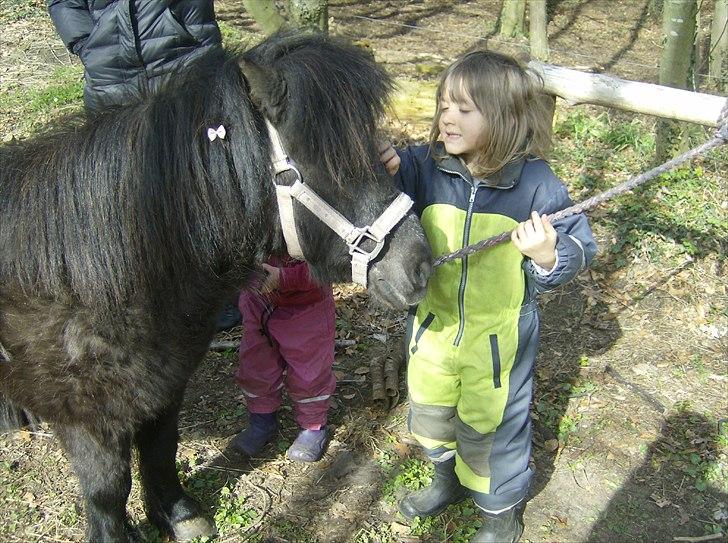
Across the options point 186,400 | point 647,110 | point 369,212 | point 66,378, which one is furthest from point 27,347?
point 647,110

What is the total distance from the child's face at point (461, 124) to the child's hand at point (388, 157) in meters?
0.30

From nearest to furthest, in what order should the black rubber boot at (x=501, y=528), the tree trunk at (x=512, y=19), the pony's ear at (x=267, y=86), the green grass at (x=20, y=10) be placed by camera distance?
1. the pony's ear at (x=267, y=86)
2. the black rubber boot at (x=501, y=528)
3. the green grass at (x=20, y=10)
4. the tree trunk at (x=512, y=19)

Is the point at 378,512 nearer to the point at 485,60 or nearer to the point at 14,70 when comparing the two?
the point at 485,60

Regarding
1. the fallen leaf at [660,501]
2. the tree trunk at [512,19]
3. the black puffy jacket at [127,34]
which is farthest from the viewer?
the tree trunk at [512,19]

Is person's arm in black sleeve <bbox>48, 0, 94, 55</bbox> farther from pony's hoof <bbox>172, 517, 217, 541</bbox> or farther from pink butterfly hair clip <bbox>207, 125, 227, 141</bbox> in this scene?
pony's hoof <bbox>172, 517, 217, 541</bbox>

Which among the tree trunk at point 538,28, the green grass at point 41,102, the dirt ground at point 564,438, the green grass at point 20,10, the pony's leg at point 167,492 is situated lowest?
the dirt ground at point 564,438

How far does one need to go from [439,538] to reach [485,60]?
7.22ft

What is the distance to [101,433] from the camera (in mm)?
2506

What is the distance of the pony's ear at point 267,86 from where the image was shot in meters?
2.01

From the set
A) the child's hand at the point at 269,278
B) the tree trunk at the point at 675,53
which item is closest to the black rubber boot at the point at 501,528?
the child's hand at the point at 269,278

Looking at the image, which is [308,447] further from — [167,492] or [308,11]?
[308,11]

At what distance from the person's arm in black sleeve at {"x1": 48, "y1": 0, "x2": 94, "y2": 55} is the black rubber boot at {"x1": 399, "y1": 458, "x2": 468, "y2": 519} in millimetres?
3003

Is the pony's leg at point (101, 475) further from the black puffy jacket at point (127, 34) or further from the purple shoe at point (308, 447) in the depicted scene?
the black puffy jacket at point (127, 34)

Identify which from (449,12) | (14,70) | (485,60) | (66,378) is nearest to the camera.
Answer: (66,378)
